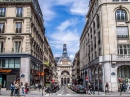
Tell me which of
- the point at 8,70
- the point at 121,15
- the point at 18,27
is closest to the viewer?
the point at 8,70

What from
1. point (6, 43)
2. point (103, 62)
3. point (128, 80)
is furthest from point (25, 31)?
point (128, 80)

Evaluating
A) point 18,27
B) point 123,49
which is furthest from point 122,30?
point 18,27

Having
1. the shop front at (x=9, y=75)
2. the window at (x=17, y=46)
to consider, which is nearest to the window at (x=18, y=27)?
the window at (x=17, y=46)

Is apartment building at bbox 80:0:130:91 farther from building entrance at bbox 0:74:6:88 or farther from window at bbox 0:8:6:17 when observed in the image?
window at bbox 0:8:6:17

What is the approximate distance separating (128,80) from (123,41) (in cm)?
762

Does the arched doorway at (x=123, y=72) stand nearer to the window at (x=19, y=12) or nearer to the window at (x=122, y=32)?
the window at (x=122, y=32)

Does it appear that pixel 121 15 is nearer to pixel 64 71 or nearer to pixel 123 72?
pixel 123 72

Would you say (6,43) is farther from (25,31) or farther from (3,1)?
A: (3,1)

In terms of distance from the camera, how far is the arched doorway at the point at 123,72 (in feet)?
130

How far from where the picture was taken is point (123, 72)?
40.0m

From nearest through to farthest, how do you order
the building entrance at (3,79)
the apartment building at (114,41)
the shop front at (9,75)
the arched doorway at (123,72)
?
the apartment building at (114,41)
the arched doorway at (123,72)
the shop front at (9,75)
the building entrance at (3,79)

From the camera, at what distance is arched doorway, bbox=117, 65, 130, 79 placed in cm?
3969

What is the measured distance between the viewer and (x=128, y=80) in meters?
38.8

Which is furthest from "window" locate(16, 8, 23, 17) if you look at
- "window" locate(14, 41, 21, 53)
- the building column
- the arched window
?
the arched window
